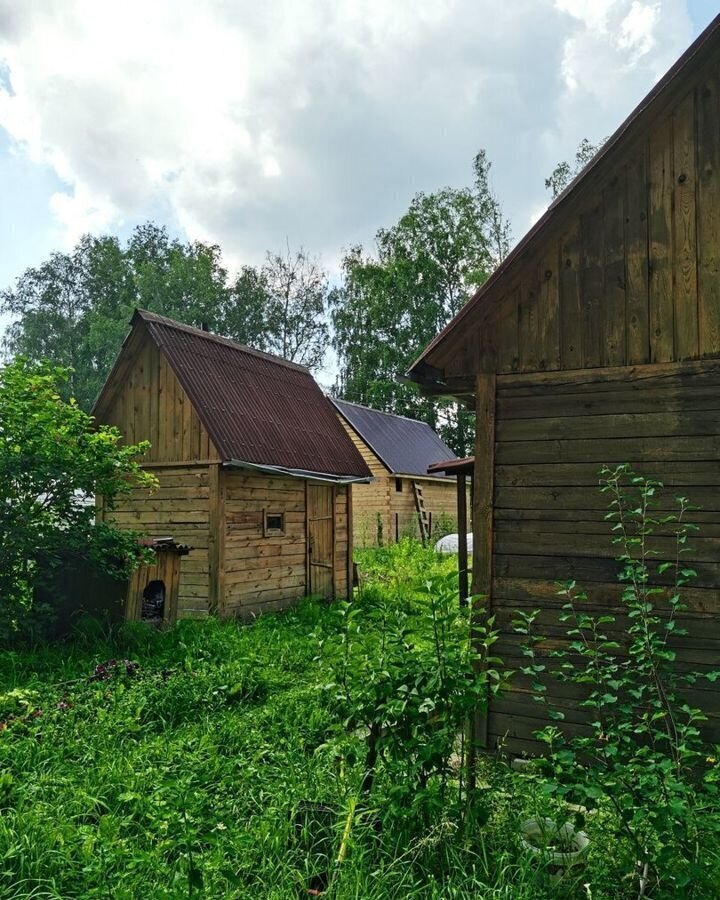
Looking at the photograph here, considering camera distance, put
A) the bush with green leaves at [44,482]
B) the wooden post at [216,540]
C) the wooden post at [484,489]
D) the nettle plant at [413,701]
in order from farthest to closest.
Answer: the wooden post at [216,540] < the bush with green leaves at [44,482] < the wooden post at [484,489] < the nettle plant at [413,701]

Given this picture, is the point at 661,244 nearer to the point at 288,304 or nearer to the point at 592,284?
the point at 592,284

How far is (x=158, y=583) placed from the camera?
377 inches

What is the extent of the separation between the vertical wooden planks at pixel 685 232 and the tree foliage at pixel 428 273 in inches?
1158

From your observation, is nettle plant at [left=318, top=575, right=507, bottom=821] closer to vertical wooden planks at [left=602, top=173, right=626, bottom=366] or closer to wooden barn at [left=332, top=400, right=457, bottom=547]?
vertical wooden planks at [left=602, top=173, right=626, bottom=366]

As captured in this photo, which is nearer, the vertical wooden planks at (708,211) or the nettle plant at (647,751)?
the nettle plant at (647,751)

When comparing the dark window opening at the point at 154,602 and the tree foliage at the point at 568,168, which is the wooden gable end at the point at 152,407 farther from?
the tree foliage at the point at 568,168

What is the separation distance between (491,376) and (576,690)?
2743 mm

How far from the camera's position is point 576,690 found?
5.29 m

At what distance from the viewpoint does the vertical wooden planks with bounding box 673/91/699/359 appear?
5246 millimetres

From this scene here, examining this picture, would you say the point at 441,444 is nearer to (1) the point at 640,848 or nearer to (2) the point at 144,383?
(2) the point at 144,383

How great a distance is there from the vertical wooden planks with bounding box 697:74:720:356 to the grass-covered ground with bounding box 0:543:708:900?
3183mm

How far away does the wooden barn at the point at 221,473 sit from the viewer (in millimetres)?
10742

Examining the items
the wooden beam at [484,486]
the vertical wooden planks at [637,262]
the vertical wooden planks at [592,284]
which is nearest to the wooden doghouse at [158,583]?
the wooden beam at [484,486]

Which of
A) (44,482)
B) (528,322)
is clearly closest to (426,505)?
(44,482)
